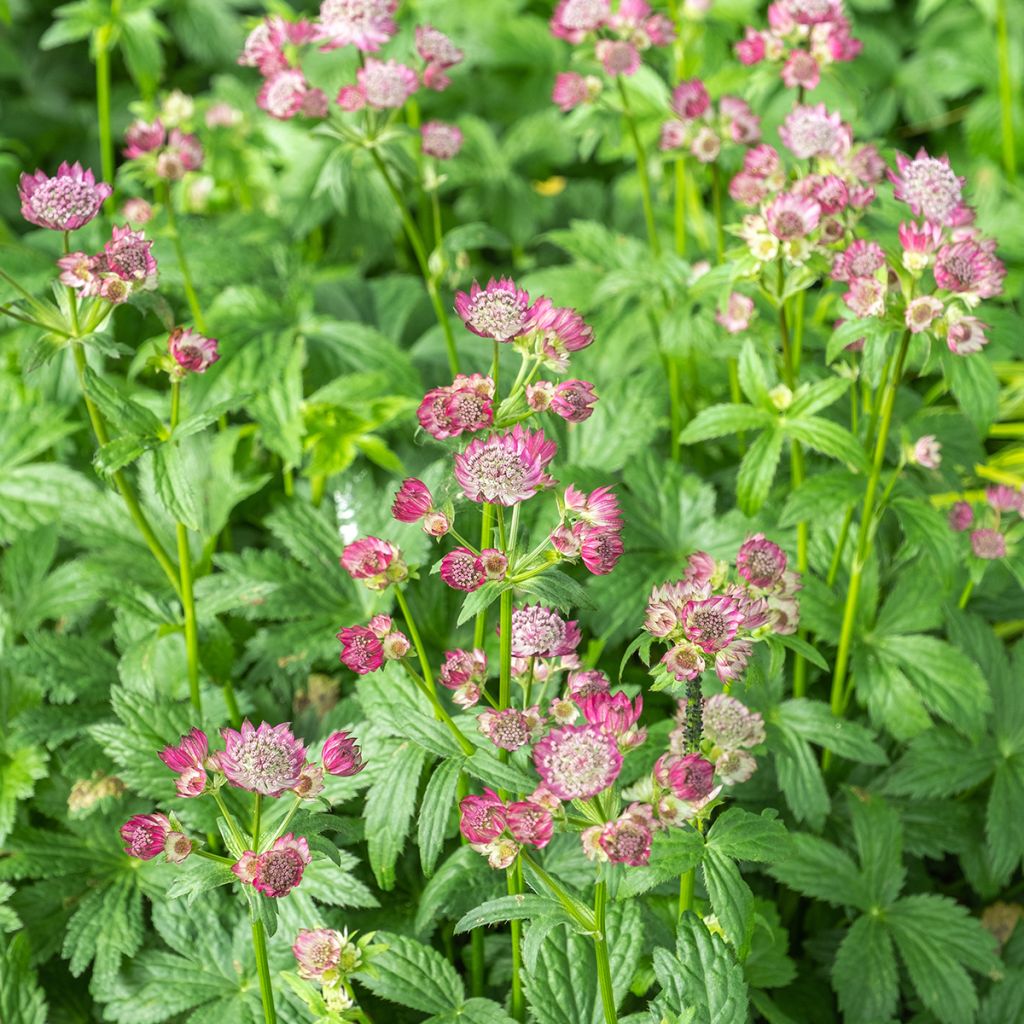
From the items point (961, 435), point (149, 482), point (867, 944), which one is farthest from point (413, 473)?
point (867, 944)

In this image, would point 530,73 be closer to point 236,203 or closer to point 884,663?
point 236,203

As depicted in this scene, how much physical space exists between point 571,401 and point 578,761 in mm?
396

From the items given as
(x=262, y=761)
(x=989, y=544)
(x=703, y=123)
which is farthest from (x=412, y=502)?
(x=703, y=123)

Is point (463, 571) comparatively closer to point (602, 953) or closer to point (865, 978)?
point (602, 953)

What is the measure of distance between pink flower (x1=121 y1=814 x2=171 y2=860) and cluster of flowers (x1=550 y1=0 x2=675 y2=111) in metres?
1.53

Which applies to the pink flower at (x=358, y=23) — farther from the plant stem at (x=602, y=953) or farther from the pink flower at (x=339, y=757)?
the plant stem at (x=602, y=953)

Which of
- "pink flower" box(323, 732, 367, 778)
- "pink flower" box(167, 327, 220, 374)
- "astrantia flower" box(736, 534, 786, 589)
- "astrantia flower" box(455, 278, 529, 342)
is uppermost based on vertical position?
"astrantia flower" box(455, 278, 529, 342)

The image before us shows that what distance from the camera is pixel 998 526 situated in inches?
85.1

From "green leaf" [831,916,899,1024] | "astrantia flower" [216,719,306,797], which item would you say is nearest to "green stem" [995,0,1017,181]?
"green leaf" [831,916,899,1024]

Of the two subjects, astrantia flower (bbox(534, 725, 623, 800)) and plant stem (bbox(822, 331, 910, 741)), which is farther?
plant stem (bbox(822, 331, 910, 741))

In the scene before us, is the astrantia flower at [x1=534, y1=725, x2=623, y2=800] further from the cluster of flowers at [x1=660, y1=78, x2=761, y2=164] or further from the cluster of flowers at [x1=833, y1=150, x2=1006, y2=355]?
the cluster of flowers at [x1=660, y1=78, x2=761, y2=164]

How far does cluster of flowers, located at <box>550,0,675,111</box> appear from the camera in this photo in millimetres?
2324

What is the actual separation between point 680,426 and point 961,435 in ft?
1.73

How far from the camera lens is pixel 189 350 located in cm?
174
